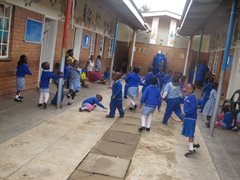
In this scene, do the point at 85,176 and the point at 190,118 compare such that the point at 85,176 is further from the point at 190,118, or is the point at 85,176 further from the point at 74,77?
the point at 74,77

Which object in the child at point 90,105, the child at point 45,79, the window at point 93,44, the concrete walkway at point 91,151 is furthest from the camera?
the window at point 93,44

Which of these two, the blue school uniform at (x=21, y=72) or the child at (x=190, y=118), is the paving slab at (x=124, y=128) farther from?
the blue school uniform at (x=21, y=72)

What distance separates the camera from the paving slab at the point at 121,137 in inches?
252

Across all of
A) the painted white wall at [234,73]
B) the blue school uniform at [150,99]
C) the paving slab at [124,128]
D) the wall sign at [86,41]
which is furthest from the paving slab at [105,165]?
the wall sign at [86,41]

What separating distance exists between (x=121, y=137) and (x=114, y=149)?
2.95 ft

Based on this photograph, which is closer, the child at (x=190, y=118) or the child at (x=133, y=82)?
the child at (x=190, y=118)

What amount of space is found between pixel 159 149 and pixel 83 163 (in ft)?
5.92

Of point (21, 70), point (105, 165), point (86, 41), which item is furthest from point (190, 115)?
point (86, 41)

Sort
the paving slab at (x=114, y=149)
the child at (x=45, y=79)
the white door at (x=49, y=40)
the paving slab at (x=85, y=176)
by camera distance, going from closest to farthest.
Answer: the paving slab at (x=85, y=176) → the paving slab at (x=114, y=149) → the child at (x=45, y=79) → the white door at (x=49, y=40)

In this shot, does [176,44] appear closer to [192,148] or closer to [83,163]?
[192,148]

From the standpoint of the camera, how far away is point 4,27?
26.7ft

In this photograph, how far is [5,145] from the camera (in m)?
5.17

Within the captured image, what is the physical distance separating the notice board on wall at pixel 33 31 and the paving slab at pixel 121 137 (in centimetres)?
406

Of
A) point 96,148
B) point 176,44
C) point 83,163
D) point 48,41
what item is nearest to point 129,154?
point 96,148
